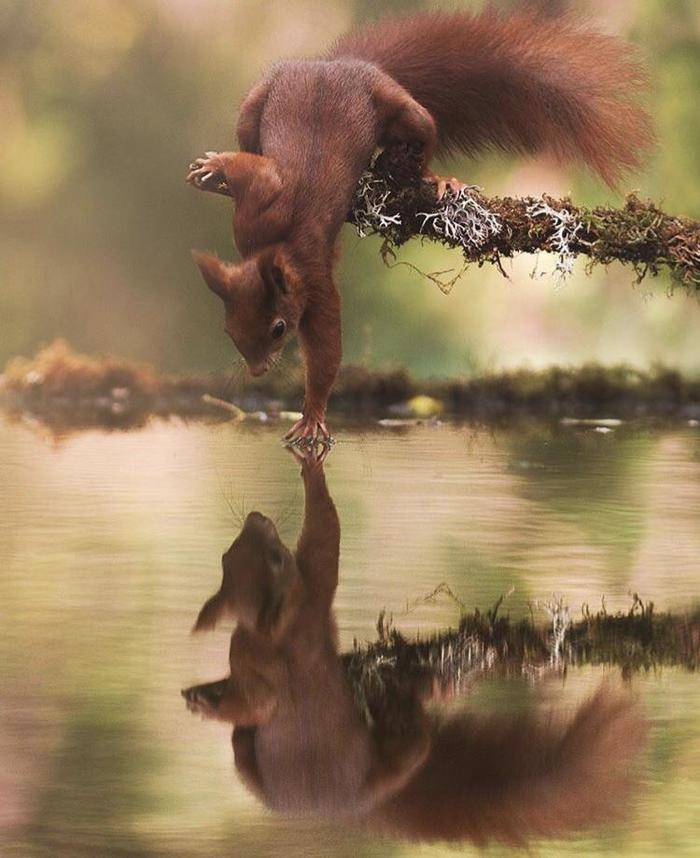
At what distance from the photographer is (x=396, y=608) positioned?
72.0 inches

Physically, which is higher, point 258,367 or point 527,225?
point 527,225

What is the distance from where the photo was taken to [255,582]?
2000 mm

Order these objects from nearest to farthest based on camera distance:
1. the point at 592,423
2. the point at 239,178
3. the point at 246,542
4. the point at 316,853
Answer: the point at 316,853 < the point at 246,542 < the point at 239,178 < the point at 592,423

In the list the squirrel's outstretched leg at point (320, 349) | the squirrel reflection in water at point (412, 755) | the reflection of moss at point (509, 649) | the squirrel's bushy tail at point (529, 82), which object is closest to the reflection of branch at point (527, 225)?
the squirrel's outstretched leg at point (320, 349)

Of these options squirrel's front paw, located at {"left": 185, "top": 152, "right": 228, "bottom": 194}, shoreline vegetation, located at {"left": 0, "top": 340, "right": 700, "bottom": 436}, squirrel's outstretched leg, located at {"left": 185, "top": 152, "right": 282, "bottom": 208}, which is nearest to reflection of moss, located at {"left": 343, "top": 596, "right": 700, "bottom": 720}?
squirrel's outstretched leg, located at {"left": 185, "top": 152, "right": 282, "bottom": 208}

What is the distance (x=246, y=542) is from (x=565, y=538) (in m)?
0.44

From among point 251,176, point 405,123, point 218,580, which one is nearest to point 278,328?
point 251,176

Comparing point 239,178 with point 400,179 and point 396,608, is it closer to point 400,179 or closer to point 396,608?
point 400,179

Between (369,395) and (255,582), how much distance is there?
292 centimetres

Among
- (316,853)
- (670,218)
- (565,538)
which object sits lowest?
(316,853)

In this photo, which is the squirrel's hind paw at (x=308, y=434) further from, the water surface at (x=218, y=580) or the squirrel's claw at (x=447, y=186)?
the squirrel's claw at (x=447, y=186)

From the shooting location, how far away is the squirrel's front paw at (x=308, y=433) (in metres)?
3.54

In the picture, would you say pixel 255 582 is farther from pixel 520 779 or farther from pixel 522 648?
pixel 520 779

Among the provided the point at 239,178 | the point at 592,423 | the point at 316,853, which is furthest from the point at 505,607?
the point at 592,423
